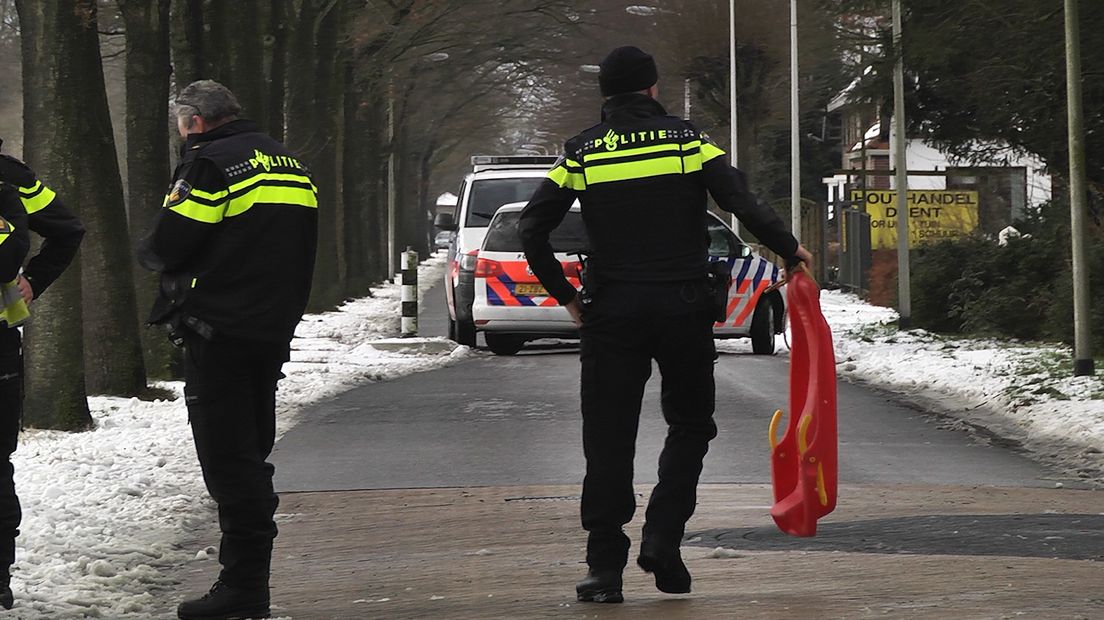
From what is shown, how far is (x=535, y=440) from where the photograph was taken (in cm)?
1276

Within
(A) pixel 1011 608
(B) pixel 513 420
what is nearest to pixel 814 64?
(B) pixel 513 420

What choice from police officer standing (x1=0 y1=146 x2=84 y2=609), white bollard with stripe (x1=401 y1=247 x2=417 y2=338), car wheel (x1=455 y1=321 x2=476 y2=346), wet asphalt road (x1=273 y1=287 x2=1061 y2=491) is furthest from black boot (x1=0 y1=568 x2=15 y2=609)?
white bollard with stripe (x1=401 y1=247 x2=417 y2=338)

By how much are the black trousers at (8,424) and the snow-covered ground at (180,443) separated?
27cm

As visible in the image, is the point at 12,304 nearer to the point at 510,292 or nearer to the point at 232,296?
the point at 232,296

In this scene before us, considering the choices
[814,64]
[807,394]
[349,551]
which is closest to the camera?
[807,394]

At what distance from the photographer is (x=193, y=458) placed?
11500mm

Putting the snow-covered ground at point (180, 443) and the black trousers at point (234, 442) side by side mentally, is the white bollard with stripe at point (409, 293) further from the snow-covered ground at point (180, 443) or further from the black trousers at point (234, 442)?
the black trousers at point (234, 442)

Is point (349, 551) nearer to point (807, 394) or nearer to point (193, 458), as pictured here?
point (807, 394)

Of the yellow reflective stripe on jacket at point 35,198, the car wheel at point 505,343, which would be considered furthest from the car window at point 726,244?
the yellow reflective stripe on jacket at point 35,198

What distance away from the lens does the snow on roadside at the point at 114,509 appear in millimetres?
7219

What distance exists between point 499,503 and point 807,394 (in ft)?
9.41

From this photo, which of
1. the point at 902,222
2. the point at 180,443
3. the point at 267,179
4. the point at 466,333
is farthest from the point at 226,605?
the point at 902,222

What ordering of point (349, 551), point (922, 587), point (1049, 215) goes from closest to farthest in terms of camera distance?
point (922, 587), point (349, 551), point (1049, 215)

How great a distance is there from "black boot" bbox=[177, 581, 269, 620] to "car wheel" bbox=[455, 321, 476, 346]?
1495 centimetres
